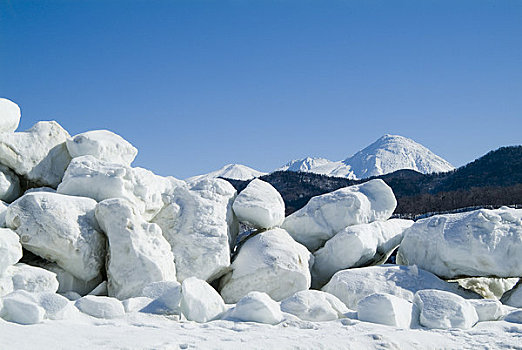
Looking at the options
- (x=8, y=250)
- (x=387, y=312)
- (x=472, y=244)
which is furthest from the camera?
(x=472, y=244)

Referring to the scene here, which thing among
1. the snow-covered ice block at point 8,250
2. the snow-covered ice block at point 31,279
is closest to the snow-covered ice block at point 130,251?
the snow-covered ice block at point 31,279

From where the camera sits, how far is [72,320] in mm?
5871

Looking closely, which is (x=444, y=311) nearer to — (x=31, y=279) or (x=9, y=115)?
(x=31, y=279)

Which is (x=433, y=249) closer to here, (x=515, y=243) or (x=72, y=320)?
(x=515, y=243)

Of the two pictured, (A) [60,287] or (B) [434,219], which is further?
(B) [434,219]

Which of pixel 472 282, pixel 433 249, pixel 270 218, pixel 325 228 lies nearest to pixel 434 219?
pixel 433 249

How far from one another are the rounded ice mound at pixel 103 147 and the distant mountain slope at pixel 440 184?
214ft

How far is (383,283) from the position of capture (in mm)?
9086

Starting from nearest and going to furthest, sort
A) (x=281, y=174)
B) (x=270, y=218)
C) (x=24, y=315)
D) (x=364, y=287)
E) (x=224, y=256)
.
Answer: (x=24, y=315), (x=364, y=287), (x=224, y=256), (x=270, y=218), (x=281, y=174)

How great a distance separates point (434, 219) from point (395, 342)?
5.22 meters

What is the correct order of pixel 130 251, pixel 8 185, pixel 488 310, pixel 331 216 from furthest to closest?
pixel 331 216 < pixel 8 185 < pixel 130 251 < pixel 488 310

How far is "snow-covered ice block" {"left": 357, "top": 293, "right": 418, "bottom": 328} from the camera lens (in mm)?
6375

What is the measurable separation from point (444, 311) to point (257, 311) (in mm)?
2370

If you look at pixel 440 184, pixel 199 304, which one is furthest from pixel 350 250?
pixel 440 184
